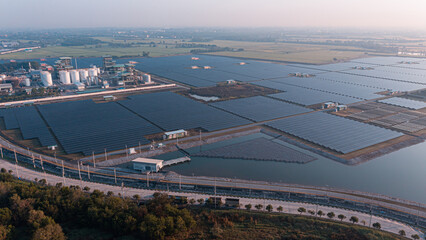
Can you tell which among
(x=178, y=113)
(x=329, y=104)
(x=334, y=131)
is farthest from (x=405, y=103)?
(x=178, y=113)

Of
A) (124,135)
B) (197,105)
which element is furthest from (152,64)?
(124,135)

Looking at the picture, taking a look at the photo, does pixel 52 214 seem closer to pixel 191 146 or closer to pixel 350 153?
pixel 191 146

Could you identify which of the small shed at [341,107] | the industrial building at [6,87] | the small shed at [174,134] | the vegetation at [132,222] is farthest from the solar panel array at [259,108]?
the industrial building at [6,87]

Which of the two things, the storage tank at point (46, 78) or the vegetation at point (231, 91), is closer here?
the vegetation at point (231, 91)

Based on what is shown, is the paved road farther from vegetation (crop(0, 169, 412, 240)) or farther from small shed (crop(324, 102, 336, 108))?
small shed (crop(324, 102, 336, 108))

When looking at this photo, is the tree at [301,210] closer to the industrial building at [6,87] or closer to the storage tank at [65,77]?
the industrial building at [6,87]

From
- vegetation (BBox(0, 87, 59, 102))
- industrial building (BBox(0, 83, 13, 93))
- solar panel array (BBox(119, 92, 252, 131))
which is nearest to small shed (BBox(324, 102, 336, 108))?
solar panel array (BBox(119, 92, 252, 131))
